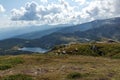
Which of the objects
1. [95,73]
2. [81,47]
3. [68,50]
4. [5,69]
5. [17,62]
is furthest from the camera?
[81,47]

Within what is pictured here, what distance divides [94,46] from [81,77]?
118886 mm

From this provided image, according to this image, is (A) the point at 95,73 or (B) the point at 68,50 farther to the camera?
(B) the point at 68,50

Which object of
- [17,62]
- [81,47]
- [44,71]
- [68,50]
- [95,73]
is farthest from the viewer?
[81,47]

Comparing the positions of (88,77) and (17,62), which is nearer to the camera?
(88,77)

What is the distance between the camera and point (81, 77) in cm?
4416

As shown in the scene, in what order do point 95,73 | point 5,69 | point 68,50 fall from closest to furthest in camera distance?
point 95,73 < point 5,69 < point 68,50

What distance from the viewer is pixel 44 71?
50875 mm

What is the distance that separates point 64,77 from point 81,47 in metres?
118

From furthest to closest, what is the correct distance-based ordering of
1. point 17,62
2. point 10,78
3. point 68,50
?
point 68,50 → point 17,62 → point 10,78

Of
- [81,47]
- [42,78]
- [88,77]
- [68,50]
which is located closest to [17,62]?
[42,78]

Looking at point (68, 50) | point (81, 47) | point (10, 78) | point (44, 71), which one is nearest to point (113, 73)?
point (44, 71)

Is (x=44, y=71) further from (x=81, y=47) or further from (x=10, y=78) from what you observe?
(x=81, y=47)

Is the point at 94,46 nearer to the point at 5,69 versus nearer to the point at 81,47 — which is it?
the point at 81,47

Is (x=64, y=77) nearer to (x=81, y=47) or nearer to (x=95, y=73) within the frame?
(x=95, y=73)
